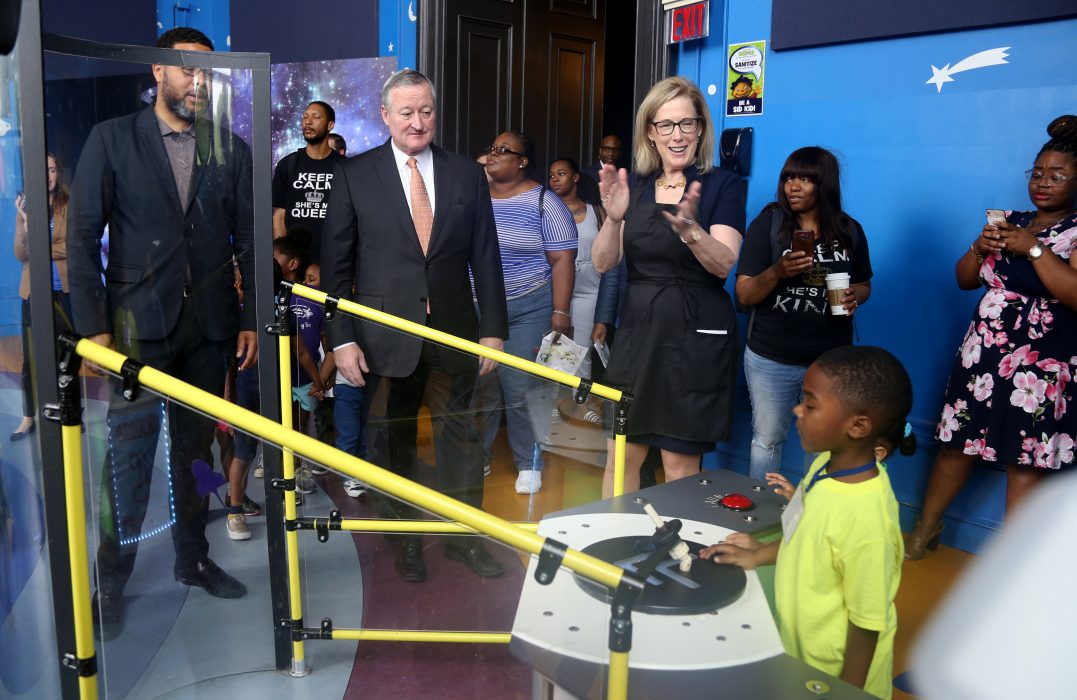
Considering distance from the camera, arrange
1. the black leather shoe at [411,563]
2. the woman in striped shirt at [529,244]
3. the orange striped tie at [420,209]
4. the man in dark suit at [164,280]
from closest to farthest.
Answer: the man in dark suit at [164,280]
the black leather shoe at [411,563]
the orange striped tie at [420,209]
the woman in striped shirt at [529,244]

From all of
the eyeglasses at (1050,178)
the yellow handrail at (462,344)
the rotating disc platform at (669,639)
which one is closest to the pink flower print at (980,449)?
the eyeglasses at (1050,178)

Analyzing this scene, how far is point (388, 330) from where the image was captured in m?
2.46

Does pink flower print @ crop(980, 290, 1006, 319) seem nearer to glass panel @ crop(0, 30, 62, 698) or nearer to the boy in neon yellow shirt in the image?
the boy in neon yellow shirt

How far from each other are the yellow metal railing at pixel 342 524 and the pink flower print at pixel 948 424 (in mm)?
1447

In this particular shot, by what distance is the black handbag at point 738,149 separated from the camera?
3.64 m

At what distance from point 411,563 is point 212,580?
462 millimetres

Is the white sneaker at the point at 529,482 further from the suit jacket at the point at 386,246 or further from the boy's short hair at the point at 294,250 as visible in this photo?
the boy's short hair at the point at 294,250

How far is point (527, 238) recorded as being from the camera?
3518 millimetres

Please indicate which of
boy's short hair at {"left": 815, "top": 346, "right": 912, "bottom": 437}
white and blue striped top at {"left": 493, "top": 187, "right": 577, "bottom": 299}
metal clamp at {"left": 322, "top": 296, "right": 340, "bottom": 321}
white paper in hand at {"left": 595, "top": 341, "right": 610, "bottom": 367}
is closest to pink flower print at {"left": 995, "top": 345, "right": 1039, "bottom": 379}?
white paper in hand at {"left": 595, "top": 341, "right": 610, "bottom": 367}

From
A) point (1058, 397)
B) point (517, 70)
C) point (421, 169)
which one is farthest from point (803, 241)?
point (517, 70)

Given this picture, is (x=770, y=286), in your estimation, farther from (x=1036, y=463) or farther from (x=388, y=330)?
(x=388, y=330)

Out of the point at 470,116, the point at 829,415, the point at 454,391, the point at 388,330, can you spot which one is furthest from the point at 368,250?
the point at 470,116

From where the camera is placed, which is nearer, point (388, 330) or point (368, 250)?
point (388, 330)

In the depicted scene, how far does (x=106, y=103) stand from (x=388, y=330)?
2.85ft
